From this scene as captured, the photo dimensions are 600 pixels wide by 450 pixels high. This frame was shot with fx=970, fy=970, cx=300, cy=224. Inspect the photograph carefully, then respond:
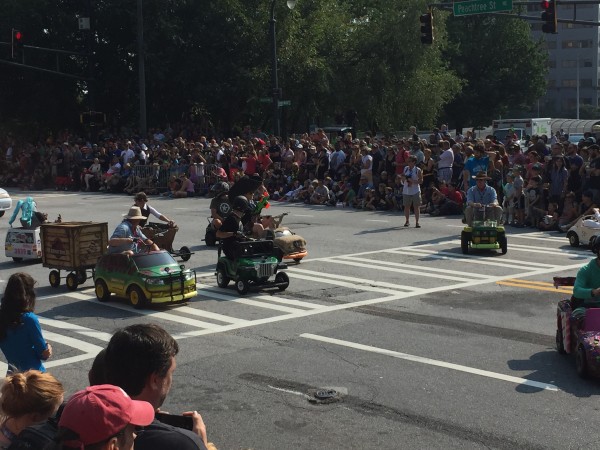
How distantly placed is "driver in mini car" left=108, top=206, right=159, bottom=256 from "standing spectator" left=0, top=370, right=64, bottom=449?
1027cm

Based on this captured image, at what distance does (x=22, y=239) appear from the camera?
1986 centimetres

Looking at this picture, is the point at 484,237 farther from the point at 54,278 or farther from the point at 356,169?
the point at 356,169

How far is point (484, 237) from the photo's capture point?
19641mm

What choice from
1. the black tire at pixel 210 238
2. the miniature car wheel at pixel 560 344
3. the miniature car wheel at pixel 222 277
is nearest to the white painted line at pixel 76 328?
the miniature car wheel at pixel 222 277

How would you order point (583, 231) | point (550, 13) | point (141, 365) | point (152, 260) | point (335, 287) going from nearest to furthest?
point (141, 365) < point (152, 260) < point (335, 287) < point (583, 231) < point (550, 13)

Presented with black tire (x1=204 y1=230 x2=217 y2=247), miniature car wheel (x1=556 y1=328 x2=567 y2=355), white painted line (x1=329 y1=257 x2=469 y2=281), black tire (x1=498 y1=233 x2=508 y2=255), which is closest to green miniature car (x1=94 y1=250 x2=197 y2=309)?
white painted line (x1=329 y1=257 x2=469 y2=281)

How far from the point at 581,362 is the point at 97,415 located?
7.67 metres

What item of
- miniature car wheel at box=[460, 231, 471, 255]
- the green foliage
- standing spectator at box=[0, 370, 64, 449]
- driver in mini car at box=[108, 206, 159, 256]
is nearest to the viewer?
standing spectator at box=[0, 370, 64, 449]

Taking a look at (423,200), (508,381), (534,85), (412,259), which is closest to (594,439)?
(508,381)

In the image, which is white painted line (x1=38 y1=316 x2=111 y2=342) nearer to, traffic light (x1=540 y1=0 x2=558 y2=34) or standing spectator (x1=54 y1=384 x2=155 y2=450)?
standing spectator (x1=54 y1=384 x2=155 y2=450)

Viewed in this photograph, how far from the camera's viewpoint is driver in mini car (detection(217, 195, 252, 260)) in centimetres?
1577

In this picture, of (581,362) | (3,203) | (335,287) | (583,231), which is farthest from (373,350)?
(3,203)

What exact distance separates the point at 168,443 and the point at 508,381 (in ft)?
21.9

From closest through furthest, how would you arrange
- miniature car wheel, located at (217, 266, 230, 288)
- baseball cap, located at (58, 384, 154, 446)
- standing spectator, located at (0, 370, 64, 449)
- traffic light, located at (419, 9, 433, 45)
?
1. baseball cap, located at (58, 384, 154, 446)
2. standing spectator, located at (0, 370, 64, 449)
3. miniature car wheel, located at (217, 266, 230, 288)
4. traffic light, located at (419, 9, 433, 45)
